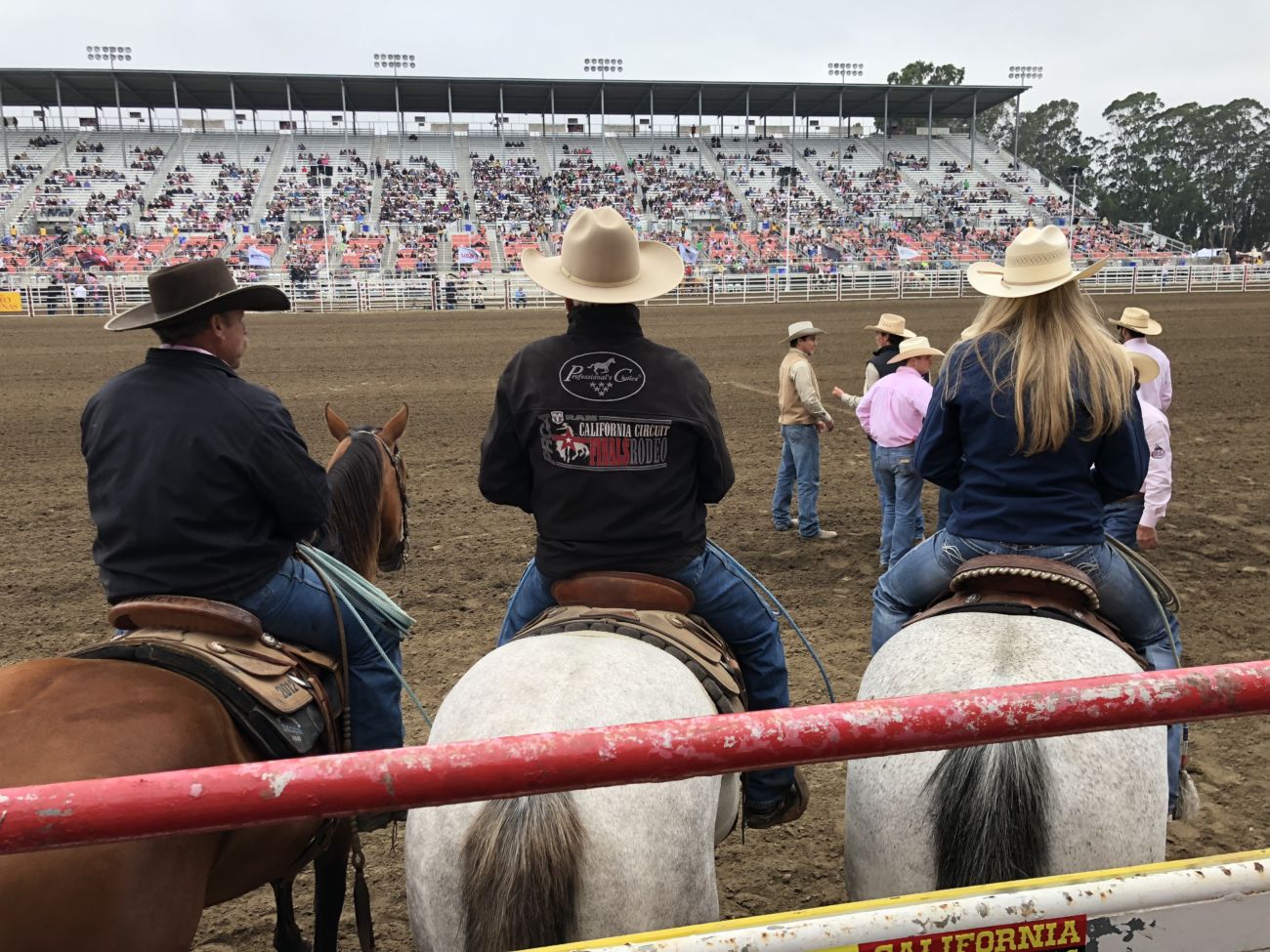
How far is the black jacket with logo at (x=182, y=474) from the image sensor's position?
103 inches

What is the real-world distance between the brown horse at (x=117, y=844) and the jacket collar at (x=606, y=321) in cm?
149

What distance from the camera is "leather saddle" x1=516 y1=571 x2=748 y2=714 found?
2.50 metres

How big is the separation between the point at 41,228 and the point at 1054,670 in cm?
5662

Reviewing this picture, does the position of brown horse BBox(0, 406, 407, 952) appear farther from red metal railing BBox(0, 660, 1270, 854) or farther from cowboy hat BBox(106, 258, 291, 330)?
cowboy hat BBox(106, 258, 291, 330)

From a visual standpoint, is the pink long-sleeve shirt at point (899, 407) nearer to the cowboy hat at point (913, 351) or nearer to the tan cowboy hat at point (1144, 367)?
the cowboy hat at point (913, 351)

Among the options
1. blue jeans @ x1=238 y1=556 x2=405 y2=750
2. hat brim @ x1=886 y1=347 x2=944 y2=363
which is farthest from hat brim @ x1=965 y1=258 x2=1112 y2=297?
hat brim @ x1=886 y1=347 x2=944 y2=363

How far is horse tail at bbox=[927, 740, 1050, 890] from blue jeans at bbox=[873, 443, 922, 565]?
14.9ft

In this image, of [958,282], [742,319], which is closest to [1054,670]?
[742,319]

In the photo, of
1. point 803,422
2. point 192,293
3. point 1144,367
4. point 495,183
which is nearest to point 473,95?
point 495,183

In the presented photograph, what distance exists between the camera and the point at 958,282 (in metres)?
36.8

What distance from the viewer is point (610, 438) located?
265 centimetres

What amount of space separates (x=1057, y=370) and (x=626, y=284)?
131cm

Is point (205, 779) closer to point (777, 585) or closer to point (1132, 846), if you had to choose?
point (1132, 846)

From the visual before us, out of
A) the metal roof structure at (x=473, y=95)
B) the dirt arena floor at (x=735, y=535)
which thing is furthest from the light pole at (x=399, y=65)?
the dirt arena floor at (x=735, y=535)
